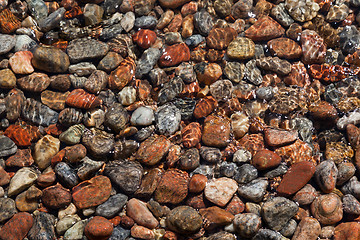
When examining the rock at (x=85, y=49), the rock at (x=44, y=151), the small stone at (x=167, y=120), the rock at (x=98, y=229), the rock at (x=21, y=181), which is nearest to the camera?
the rock at (x=98, y=229)

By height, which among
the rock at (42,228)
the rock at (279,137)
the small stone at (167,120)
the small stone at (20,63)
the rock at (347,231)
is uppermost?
the small stone at (20,63)

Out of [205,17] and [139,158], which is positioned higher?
[205,17]

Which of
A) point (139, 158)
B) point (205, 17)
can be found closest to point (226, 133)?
point (139, 158)

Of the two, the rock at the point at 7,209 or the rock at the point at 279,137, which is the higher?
the rock at the point at 279,137

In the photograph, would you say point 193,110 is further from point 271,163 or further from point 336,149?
point 336,149

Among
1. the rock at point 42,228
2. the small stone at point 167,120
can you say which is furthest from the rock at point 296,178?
the rock at point 42,228

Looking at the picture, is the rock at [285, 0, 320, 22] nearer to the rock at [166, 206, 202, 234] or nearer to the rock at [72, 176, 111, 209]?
the rock at [166, 206, 202, 234]

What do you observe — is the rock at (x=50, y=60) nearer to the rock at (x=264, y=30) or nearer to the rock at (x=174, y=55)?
the rock at (x=174, y=55)
